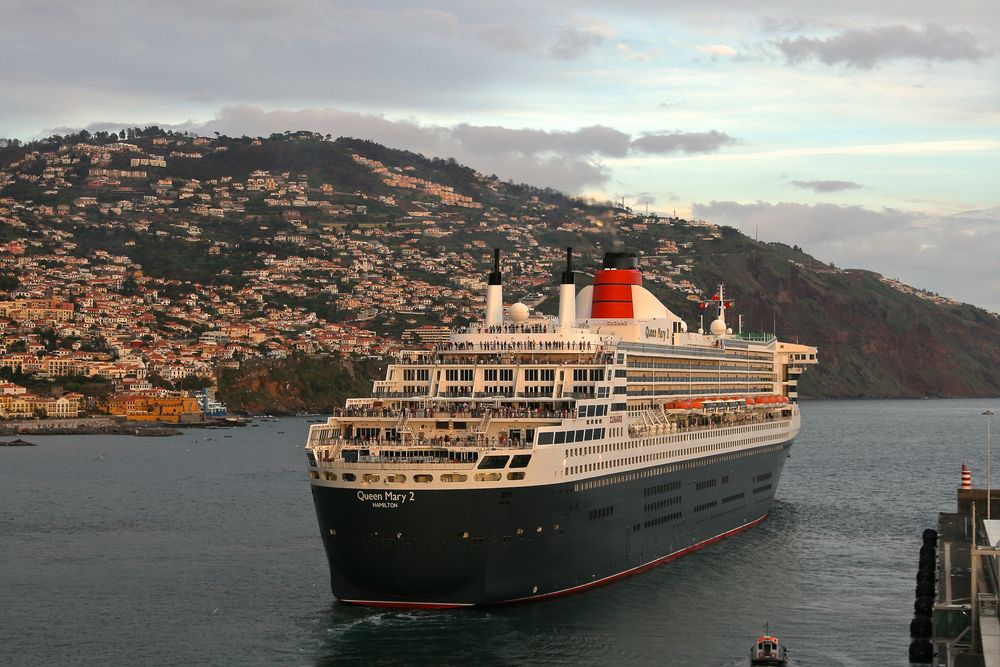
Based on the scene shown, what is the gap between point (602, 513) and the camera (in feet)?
120

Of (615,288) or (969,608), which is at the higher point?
(615,288)

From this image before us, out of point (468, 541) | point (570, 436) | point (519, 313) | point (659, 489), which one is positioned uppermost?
point (519, 313)

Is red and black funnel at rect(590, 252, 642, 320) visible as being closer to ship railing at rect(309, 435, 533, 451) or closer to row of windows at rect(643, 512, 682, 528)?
row of windows at rect(643, 512, 682, 528)

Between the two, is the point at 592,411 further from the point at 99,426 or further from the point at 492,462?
the point at 99,426

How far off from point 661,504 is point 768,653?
10612mm

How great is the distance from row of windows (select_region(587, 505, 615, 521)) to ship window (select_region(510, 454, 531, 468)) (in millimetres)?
3436

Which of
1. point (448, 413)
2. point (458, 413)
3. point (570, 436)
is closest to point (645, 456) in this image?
point (570, 436)

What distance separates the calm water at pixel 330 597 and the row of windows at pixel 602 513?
85.0 inches

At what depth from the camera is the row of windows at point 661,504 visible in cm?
4006

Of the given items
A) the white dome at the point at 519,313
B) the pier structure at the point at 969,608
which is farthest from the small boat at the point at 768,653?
the white dome at the point at 519,313

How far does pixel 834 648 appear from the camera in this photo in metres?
33.1

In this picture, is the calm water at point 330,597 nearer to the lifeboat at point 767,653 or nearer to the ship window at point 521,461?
the lifeboat at point 767,653

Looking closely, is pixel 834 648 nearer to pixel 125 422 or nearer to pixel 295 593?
pixel 295 593

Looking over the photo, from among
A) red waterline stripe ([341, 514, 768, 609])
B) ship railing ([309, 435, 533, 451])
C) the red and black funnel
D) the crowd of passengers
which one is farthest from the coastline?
ship railing ([309, 435, 533, 451])
